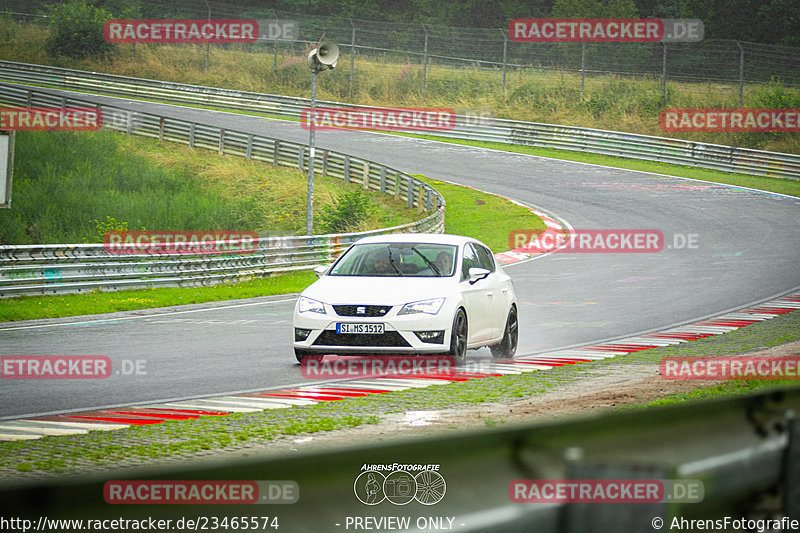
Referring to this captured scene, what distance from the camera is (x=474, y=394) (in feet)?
32.8

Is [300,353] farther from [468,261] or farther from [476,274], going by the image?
[468,261]

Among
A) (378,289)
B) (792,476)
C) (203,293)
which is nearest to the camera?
(792,476)

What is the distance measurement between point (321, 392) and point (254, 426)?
1.99 metres

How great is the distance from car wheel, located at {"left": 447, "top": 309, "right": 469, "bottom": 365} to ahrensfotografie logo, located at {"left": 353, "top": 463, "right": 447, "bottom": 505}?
847 centimetres

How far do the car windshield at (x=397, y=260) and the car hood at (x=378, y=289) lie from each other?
0.79 ft

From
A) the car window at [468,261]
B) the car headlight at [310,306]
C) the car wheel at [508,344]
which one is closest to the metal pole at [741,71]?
the car wheel at [508,344]

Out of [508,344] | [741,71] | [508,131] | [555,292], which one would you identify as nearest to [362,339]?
[508,344]

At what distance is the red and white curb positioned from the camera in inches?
331

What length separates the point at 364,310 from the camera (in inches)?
439

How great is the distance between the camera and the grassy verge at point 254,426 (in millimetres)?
7023

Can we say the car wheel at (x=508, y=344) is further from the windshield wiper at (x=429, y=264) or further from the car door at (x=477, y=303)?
the windshield wiper at (x=429, y=264)

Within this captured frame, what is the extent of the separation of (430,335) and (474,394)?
53.3 inches

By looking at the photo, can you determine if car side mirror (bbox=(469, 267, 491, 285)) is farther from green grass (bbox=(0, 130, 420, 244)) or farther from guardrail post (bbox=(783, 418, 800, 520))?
green grass (bbox=(0, 130, 420, 244))

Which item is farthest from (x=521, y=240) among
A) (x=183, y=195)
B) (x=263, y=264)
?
(x=183, y=195)
